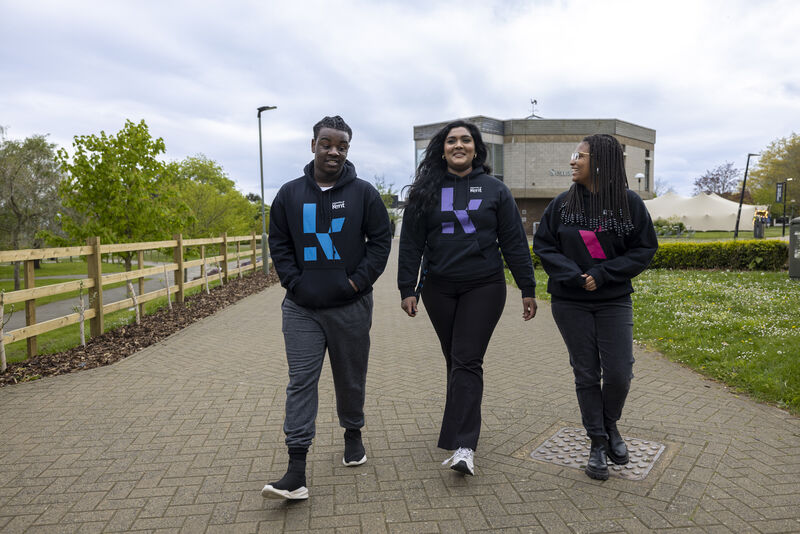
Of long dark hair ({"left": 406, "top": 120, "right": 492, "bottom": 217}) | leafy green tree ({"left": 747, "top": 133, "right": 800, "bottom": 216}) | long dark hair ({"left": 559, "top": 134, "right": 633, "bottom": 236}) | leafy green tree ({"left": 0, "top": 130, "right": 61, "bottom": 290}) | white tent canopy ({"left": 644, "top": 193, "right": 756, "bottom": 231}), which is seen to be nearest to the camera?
long dark hair ({"left": 559, "top": 134, "right": 633, "bottom": 236})

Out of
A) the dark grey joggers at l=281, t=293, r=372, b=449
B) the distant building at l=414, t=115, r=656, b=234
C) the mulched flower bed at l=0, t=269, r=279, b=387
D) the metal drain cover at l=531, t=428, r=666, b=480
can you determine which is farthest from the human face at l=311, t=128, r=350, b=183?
the distant building at l=414, t=115, r=656, b=234

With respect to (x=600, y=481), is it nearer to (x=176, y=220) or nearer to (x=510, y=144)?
(x=176, y=220)

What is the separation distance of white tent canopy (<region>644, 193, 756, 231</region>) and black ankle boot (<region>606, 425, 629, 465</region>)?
38.9 meters

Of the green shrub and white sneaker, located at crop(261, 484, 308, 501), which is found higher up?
the green shrub

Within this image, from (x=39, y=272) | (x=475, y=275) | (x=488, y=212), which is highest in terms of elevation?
(x=488, y=212)

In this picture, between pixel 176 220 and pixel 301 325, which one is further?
pixel 176 220

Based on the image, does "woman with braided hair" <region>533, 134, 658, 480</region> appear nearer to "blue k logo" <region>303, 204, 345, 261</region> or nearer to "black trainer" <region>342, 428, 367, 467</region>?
"blue k logo" <region>303, 204, 345, 261</region>

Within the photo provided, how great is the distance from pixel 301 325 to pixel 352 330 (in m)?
0.28

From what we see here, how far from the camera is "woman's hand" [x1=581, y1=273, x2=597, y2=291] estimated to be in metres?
3.19

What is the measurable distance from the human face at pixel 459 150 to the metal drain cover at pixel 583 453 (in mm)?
1820

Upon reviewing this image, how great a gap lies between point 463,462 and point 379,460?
2.00 feet

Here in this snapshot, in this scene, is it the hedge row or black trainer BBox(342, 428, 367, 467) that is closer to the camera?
black trainer BBox(342, 428, 367, 467)

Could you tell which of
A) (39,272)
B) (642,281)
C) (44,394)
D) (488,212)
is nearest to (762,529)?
(488,212)

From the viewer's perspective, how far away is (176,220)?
12.7 m
